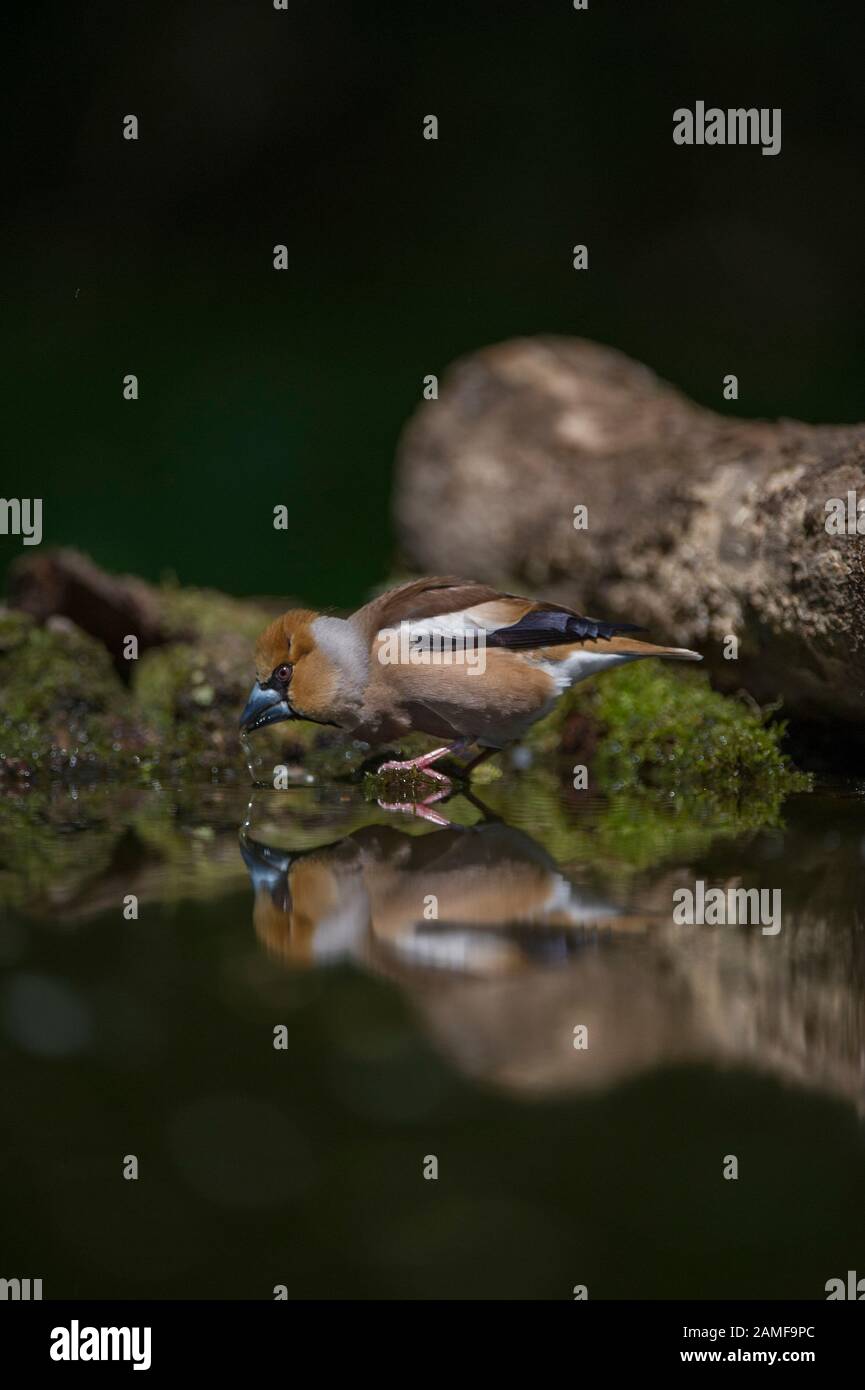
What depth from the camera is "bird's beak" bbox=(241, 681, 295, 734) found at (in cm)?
373

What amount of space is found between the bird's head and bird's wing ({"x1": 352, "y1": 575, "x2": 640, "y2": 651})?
0.57ft

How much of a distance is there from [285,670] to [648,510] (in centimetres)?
171

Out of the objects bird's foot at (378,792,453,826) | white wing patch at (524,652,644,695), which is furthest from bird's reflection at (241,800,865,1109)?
white wing patch at (524,652,644,695)

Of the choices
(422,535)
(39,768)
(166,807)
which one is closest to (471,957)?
(166,807)

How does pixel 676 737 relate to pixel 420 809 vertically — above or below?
above

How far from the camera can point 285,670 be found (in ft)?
12.1

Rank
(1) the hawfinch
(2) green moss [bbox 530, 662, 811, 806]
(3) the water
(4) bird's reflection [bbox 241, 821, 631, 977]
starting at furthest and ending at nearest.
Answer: (2) green moss [bbox 530, 662, 811, 806], (1) the hawfinch, (4) bird's reflection [bbox 241, 821, 631, 977], (3) the water

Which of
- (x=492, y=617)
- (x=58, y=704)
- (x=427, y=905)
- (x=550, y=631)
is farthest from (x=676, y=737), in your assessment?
(x=58, y=704)

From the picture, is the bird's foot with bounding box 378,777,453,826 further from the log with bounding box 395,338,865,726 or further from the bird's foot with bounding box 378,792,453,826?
A: the log with bounding box 395,338,865,726

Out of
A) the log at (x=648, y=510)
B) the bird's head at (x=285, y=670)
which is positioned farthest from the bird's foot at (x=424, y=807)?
the log at (x=648, y=510)

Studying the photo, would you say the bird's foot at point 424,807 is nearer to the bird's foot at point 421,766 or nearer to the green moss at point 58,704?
the bird's foot at point 421,766

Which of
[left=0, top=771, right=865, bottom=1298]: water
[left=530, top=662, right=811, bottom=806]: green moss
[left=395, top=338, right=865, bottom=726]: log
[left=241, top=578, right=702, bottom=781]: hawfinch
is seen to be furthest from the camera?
[left=530, top=662, right=811, bottom=806]: green moss

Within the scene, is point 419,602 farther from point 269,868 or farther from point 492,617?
point 269,868

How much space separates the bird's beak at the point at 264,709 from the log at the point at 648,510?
152 cm
